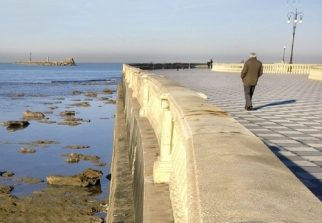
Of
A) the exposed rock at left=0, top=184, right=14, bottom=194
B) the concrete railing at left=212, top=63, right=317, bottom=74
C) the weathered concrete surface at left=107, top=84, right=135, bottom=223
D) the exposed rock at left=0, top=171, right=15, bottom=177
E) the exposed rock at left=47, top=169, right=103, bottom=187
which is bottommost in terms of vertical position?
the exposed rock at left=0, top=171, right=15, bottom=177

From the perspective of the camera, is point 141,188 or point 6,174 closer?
point 141,188

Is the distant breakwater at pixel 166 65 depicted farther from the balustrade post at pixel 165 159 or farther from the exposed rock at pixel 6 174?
the balustrade post at pixel 165 159

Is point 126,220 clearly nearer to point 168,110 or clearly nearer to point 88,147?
point 168,110

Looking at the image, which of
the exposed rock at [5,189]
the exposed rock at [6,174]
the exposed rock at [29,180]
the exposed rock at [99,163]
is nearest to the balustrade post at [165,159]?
the exposed rock at [5,189]

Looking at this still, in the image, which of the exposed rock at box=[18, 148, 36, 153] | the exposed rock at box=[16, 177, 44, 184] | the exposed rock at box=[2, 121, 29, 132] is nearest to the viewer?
the exposed rock at box=[16, 177, 44, 184]

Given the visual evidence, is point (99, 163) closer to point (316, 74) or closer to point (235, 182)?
point (235, 182)

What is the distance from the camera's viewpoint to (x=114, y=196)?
242 inches

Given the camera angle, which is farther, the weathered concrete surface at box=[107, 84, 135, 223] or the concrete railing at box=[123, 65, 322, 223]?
the weathered concrete surface at box=[107, 84, 135, 223]

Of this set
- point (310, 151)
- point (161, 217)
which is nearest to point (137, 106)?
point (310, 151)

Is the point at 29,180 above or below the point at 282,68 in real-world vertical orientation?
below

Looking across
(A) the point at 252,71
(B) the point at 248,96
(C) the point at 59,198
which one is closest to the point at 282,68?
(A) the point at 252,71

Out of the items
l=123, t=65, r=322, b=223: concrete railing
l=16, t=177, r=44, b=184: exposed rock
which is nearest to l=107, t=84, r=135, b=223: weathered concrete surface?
l=123, t=65, r=322, b=223: concrete railing

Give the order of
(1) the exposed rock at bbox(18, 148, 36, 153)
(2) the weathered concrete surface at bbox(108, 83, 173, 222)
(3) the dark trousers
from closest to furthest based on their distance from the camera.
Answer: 1. (2) the weathered concrete surface at bbox(108, 83, 173, 222)
2. (3) the dark trousers
3. (1) the exposed rock at bbox(18, 148, 36, 153)

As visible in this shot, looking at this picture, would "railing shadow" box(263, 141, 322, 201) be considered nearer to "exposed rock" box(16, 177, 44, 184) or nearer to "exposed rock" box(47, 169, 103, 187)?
"exposed rock" box(47, 169, 103, 187)
